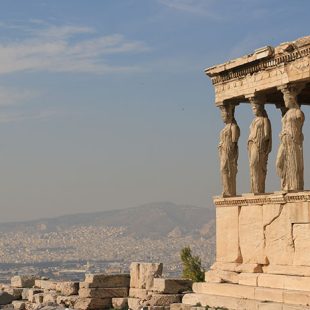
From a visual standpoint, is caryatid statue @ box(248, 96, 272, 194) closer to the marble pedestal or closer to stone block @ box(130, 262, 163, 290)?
the marble pedestal

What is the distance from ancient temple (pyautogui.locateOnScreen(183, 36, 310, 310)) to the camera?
54.4 ft

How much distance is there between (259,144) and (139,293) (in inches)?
184

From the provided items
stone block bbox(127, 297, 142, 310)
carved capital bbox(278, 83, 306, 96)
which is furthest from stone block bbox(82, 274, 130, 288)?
carved capital bbox(278, 83, 306, 96)

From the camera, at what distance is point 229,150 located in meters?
19.1

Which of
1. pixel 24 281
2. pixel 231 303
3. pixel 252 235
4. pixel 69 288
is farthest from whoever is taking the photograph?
pixel 24 281

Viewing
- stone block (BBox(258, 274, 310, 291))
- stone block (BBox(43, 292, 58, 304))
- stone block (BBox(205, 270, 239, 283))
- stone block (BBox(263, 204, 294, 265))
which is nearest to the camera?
stone block (BBox(258, 274, 310, 291))

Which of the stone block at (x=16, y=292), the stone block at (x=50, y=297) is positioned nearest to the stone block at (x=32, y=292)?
the stone block at (x=16, y=292)

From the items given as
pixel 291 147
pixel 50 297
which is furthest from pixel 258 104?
pixel 50 297

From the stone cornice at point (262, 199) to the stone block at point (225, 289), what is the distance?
1617 mm

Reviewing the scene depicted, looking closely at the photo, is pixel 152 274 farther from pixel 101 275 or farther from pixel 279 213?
pixel 279 213

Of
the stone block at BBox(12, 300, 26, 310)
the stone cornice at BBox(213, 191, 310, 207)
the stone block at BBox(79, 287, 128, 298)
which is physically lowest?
the stone block at BBox(12, 300, 26, 310)

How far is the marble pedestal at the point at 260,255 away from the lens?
16.4 meters

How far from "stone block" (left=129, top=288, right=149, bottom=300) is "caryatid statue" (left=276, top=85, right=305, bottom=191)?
4.61m

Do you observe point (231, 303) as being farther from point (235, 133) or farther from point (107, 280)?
point (107, 280)
